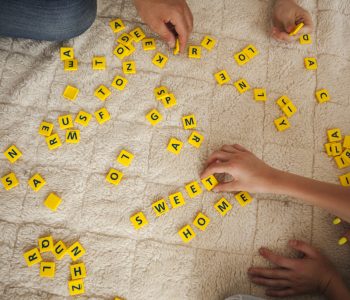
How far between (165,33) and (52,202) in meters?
0.60

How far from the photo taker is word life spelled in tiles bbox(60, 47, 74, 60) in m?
1.11

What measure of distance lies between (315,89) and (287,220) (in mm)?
447

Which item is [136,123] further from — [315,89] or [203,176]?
[315,89]

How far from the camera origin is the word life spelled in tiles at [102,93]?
108cm

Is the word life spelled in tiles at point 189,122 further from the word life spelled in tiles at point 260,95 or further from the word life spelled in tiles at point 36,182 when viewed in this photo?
the word life spelled in tiles at point 36,182

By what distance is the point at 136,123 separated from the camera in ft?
3.54

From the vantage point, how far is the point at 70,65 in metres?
1.10

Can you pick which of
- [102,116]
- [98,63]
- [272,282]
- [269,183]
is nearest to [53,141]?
[102,116]

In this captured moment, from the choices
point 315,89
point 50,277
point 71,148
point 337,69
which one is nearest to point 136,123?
point 71,148

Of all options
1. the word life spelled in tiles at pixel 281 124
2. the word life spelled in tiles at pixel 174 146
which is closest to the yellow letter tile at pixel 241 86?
the word life spelled in tiles at pixel 281 124

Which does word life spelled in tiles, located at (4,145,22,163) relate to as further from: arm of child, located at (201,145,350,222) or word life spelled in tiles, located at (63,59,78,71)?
arm of child, located at (201,145,350,222)

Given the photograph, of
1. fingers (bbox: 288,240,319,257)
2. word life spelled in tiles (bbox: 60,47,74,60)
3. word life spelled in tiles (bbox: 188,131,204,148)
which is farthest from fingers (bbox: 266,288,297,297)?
word life spelled in tiles (bbox: 60,47,74,60)

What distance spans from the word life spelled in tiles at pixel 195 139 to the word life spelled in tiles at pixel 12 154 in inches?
19.6

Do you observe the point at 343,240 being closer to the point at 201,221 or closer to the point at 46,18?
the point at 201,221
